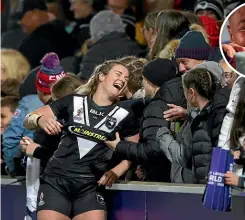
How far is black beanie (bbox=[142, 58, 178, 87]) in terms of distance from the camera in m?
7.27

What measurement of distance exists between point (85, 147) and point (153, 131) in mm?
533

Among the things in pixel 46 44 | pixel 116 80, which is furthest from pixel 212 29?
pixel 46 44

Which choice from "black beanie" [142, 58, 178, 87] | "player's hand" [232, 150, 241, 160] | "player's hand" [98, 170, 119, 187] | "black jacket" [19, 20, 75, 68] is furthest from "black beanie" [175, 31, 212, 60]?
"black jacket" [19, 20, 75, 68]

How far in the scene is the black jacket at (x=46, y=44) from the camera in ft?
35.5

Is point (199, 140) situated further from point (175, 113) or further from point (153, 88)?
point (153, 88)

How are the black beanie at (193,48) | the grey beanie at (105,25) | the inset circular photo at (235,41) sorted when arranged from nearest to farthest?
the inset circular photo at (235,41) → the black beanie at (193,48) → the grey beanie at (105,25)

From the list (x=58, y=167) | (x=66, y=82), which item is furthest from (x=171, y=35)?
(x=58, y=167)

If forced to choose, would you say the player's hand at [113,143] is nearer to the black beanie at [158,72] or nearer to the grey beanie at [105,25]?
the black beanie at [158,72]

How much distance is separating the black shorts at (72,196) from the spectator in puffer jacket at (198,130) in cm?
67

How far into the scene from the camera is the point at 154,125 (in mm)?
7031

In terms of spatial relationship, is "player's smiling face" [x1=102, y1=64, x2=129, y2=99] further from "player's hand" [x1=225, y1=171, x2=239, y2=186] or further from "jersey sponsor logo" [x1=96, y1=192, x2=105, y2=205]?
"player's hand" [x1=225, y1=171, x2=239, y2=186]

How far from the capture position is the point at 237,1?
9.10 meters

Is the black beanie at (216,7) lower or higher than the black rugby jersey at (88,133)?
higher

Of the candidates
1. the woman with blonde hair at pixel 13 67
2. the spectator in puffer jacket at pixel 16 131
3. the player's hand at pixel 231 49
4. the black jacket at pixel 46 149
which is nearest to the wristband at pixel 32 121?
the black jacket at pixel 46 149
